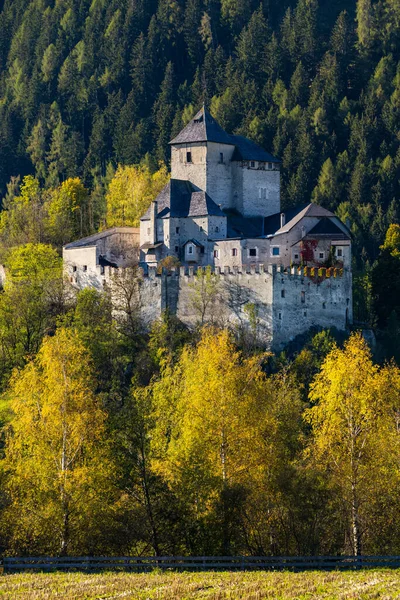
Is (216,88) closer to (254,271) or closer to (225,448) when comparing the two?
(254,271)

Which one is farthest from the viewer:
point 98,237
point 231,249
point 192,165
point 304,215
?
point 192,165

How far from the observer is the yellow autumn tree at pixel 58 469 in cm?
4506

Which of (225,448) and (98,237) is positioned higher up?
(98,237)

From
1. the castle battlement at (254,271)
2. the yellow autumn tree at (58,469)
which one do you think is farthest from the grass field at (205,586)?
the castle battlement at (254,271)

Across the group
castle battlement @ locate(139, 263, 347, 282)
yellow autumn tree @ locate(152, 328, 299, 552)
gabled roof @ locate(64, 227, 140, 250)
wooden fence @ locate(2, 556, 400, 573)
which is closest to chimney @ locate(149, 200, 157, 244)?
gabled roof @ locate(64, 227, 140, 250)

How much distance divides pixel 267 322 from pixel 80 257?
42.7 ft

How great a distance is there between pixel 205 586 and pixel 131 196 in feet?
176

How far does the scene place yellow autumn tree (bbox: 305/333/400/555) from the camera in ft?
149

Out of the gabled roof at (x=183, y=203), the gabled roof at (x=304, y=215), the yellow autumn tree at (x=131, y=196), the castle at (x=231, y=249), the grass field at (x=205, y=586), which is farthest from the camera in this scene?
the yellow autumn tree at (x=131, y=196)

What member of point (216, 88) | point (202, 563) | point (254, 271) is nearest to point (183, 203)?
point (254, 271)

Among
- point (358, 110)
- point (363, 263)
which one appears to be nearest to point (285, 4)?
point (358, 110)

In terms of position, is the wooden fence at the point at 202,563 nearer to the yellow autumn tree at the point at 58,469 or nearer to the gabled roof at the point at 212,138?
the yellow autumn tree at the point at 58,469

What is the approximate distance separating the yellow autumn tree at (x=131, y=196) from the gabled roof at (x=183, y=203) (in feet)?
26.0

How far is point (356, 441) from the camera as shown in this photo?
153 feet
